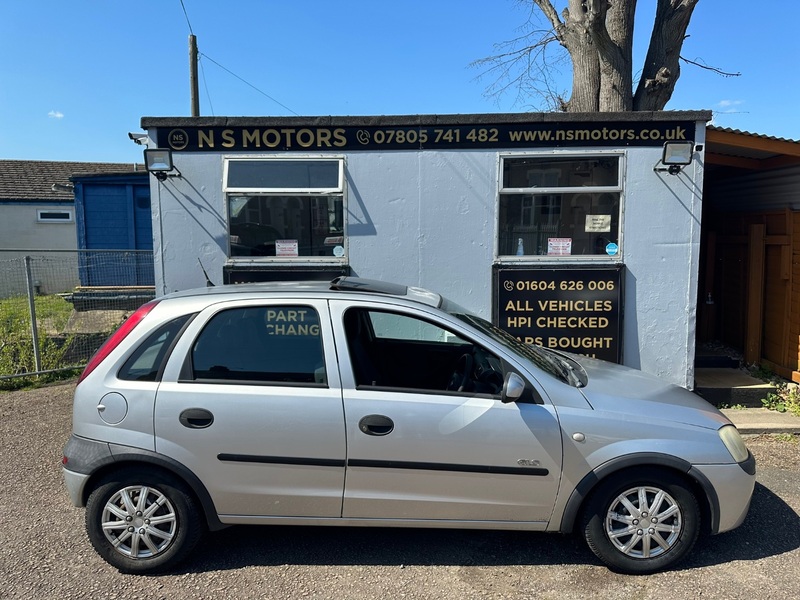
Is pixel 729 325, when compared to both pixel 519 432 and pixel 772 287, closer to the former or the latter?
pixel 772 287

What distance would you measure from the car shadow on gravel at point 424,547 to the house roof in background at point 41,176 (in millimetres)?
17232

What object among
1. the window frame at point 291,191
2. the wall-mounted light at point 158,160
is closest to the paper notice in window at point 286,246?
the window frame at point 291,191

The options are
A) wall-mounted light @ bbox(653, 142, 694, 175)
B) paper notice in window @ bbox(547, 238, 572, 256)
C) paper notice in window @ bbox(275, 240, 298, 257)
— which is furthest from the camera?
paper notice in window @ bbox(275, 240, 298, 257)

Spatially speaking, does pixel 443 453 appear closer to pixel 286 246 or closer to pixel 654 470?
pixel 654 470

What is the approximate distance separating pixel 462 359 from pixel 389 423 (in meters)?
0.96

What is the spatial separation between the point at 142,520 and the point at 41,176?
2307 centimetres

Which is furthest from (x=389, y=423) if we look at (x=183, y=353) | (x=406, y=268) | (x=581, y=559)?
(x=406, y=268)

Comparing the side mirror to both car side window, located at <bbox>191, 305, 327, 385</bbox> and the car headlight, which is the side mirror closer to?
car side window, located at <bbox>191, 305, 327, 385</bbox>

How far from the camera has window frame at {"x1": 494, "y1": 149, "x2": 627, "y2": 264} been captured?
5922 millimetres

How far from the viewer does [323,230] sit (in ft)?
20.3

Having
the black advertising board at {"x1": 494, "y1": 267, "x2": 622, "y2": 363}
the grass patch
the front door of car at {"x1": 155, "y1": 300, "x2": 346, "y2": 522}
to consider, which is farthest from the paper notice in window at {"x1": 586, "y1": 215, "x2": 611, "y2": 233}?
the grass patch

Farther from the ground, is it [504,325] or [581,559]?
[504,325]

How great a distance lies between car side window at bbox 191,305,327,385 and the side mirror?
3.21 feet

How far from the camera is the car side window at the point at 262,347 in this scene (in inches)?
124
